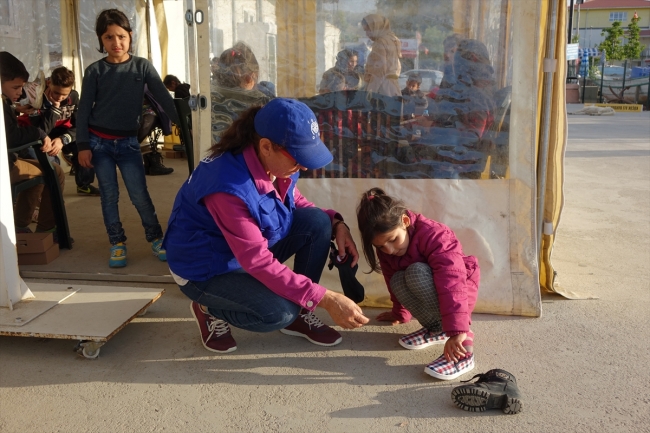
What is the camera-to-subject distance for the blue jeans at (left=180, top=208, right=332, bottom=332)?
280 cm

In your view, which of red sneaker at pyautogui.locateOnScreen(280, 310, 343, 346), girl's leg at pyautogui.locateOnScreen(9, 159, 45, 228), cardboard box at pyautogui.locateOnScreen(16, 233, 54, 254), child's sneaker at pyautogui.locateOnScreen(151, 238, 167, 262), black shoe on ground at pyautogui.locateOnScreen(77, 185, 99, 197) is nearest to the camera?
red sneaker at pyautogui.locateOnScreen(280, 310, 343, 346)

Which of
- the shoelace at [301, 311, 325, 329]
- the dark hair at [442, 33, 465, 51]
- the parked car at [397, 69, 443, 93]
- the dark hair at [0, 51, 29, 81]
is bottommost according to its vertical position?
the shoelace at [301, 311, 325, 329]

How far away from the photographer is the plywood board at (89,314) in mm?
2967

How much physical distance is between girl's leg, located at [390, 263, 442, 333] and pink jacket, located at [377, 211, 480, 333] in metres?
0.05

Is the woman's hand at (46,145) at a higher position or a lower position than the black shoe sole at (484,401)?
higher

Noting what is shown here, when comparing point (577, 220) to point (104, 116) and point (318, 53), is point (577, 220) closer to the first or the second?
point (318, 53)

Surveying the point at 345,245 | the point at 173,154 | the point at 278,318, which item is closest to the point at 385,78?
the point at 345,245

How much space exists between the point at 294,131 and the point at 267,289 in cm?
74

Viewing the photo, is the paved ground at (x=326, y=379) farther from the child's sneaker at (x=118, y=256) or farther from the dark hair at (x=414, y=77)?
the dark hair at (x=414, y=77)

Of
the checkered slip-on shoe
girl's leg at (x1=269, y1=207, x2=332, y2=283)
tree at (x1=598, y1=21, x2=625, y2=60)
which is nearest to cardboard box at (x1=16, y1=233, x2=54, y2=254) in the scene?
girl's leg at (x1=269, y1=207, x2=332, y2=283)

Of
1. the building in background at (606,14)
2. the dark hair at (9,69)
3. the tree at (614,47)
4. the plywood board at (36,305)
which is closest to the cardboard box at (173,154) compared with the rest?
the dark hair at (9,69)

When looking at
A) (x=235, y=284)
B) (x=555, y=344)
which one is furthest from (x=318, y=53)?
(x=555, y=344)

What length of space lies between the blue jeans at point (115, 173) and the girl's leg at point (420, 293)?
204cm

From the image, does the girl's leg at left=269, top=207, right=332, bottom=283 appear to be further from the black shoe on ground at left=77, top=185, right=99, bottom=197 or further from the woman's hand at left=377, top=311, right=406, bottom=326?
the black shoe on ground at left=77, top=185, right=99, bottom=197
